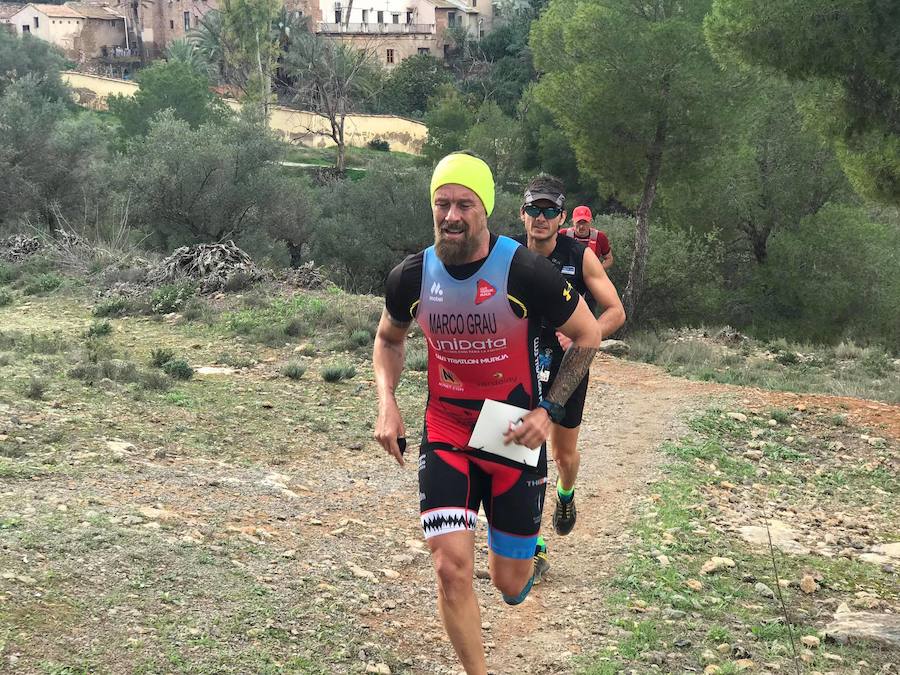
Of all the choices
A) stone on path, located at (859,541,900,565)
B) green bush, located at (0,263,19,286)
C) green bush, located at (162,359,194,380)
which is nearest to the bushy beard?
stone on path, located at (859,541,900,565)

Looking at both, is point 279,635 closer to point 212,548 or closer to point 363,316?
point 212,548

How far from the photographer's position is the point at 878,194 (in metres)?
14.0

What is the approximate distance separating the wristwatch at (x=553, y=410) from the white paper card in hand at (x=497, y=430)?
0.07 m

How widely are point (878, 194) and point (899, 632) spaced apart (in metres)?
10.7

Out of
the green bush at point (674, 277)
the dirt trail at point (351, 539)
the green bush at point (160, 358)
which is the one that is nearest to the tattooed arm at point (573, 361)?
the dirt trail at point (351, 539)

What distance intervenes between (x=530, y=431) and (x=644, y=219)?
1660 cm

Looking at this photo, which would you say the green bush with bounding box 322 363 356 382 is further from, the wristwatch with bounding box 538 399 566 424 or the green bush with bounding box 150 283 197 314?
the wristwatch with bounding box 538 399 566 424

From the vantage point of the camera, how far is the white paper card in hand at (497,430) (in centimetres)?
375

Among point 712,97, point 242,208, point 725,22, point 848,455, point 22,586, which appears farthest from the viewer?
point 242,208

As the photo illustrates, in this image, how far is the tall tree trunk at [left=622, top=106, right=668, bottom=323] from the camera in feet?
64.7

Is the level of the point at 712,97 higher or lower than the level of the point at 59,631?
higher

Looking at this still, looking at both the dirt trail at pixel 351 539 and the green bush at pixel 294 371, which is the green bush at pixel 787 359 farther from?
the green bush at pixel 294 371

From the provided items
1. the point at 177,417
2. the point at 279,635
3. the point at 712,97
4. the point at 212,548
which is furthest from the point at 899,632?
the point at 712,97

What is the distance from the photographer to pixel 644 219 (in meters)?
19.6
